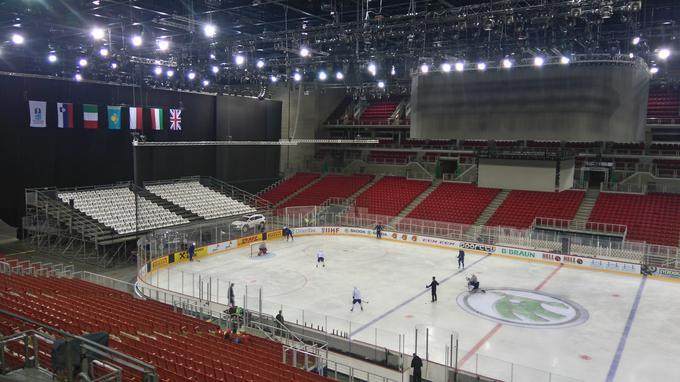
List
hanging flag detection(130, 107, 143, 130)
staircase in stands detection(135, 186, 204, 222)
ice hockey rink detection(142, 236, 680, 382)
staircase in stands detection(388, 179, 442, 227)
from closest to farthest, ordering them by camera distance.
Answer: ice hockey rink detection(142, 236, 680, 382) → staircase in stands detection(135, 186, 204, 222) → hanging flag detection(130, 107, 143, 130) → staircase in stands detection(388, 179, 442, 227)

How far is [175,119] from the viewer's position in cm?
4088

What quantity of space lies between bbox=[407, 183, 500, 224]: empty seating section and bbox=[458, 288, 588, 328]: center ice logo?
14132 mm

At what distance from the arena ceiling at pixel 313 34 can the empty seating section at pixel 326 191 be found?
12861 millimetres

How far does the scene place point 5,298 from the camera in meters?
13.9

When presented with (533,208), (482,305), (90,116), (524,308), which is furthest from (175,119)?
(524,308)

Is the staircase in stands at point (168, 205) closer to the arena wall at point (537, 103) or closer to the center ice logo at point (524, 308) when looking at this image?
the arena wall at point (537, 103)

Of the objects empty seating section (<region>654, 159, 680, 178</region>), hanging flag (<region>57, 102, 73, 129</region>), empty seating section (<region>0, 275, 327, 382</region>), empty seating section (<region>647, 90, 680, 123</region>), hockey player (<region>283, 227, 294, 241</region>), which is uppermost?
empty seating section (<region>647, 90, 680, 123</region>)

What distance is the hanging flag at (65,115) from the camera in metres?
33.4

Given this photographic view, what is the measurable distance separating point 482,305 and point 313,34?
1491 centimetres

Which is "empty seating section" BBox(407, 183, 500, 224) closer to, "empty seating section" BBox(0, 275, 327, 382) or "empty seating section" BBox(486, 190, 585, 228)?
"empty seating section" BBox(486, 190, 585, 228)

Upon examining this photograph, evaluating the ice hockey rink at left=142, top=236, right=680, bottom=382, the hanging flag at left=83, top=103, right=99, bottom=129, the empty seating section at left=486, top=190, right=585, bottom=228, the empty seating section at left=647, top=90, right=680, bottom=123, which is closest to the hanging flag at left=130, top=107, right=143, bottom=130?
the hanging flag at left=83, top=103, right=99, bottom=129

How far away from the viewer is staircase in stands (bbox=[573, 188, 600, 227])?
34.4 m

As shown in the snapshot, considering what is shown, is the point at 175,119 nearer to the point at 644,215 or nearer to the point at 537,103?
the point at 537,103

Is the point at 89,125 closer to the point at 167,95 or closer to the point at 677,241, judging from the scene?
the point at 167,95
